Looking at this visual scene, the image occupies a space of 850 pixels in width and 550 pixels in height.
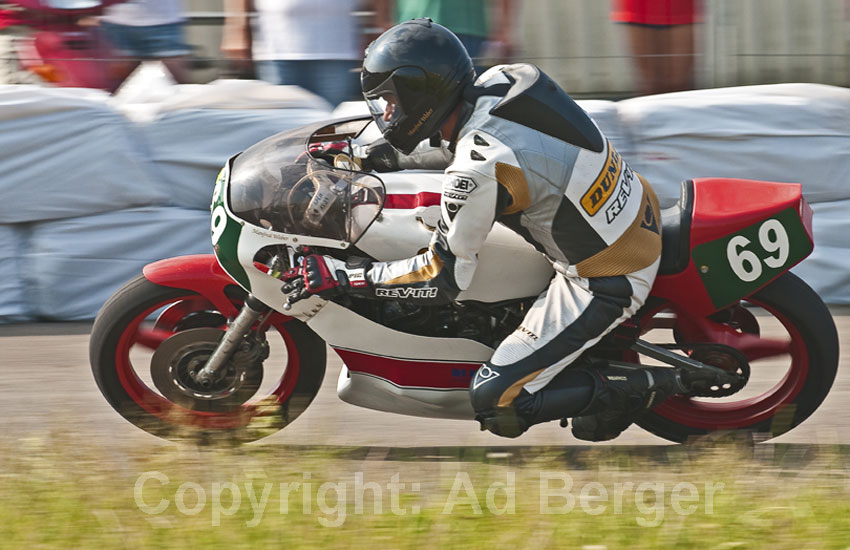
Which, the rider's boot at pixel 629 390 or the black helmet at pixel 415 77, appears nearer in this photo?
the black helmet at pixel 415 77

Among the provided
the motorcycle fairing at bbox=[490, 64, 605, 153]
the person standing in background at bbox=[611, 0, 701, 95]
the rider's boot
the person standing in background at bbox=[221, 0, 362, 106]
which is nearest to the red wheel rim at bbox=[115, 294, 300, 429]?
the rider's boot

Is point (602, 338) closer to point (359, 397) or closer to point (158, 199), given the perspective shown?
point (359, 397)

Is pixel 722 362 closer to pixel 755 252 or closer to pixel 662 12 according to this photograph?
pixel 755 252

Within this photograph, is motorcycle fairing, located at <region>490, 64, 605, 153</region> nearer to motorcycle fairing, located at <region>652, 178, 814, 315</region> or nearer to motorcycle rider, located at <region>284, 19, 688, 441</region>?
motorcycle rider, located at <region>284, 19, 688, 441</region>

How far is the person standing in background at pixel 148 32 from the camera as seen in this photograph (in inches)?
274

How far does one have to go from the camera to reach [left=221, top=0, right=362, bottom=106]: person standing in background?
6.52m

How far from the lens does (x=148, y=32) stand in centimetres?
704

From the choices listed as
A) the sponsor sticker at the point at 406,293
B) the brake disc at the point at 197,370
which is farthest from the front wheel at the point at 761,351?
the brake disc at the point at 197,370

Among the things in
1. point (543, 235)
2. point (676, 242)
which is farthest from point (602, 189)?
point (676, 242)

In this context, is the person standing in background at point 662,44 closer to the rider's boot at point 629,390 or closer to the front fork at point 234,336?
the rider's boot at point 629,390

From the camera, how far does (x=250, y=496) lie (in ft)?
12.0

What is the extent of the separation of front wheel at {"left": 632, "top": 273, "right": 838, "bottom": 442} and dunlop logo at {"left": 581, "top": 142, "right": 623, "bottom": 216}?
0.53 m

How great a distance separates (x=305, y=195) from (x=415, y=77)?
0.56 metres

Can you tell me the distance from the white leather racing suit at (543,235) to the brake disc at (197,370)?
2.21ft
